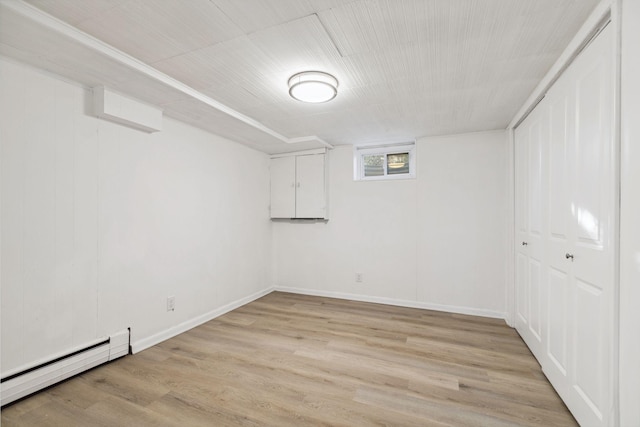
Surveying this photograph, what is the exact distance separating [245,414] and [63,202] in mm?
1998

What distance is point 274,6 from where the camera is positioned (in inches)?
55.2

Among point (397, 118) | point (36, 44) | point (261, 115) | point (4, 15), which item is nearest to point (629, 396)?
point (397, 118)

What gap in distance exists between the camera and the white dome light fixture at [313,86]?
2.04m

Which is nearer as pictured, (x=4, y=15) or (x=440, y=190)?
(x=4, y=15)

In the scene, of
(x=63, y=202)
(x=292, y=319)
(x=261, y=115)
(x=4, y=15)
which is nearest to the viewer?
(x=4, y=15)

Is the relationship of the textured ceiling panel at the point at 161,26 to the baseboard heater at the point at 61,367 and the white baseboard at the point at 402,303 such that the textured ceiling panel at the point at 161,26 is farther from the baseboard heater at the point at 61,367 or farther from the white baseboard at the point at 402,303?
the white baseboard at the point at 402,303

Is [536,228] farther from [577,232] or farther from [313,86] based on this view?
[313,86]

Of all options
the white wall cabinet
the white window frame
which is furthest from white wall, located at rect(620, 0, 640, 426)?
the white wall cabinet

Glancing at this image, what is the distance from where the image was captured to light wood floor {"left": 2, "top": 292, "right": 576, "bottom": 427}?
1.68 metres

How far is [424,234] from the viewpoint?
146 inches

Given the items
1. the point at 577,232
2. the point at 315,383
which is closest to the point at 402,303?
the point at 315,383

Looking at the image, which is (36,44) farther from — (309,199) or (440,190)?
(440,190)

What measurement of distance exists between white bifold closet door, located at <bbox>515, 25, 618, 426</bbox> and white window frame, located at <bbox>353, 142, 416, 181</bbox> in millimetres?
1539

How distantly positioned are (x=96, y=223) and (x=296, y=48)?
2.08 meters
